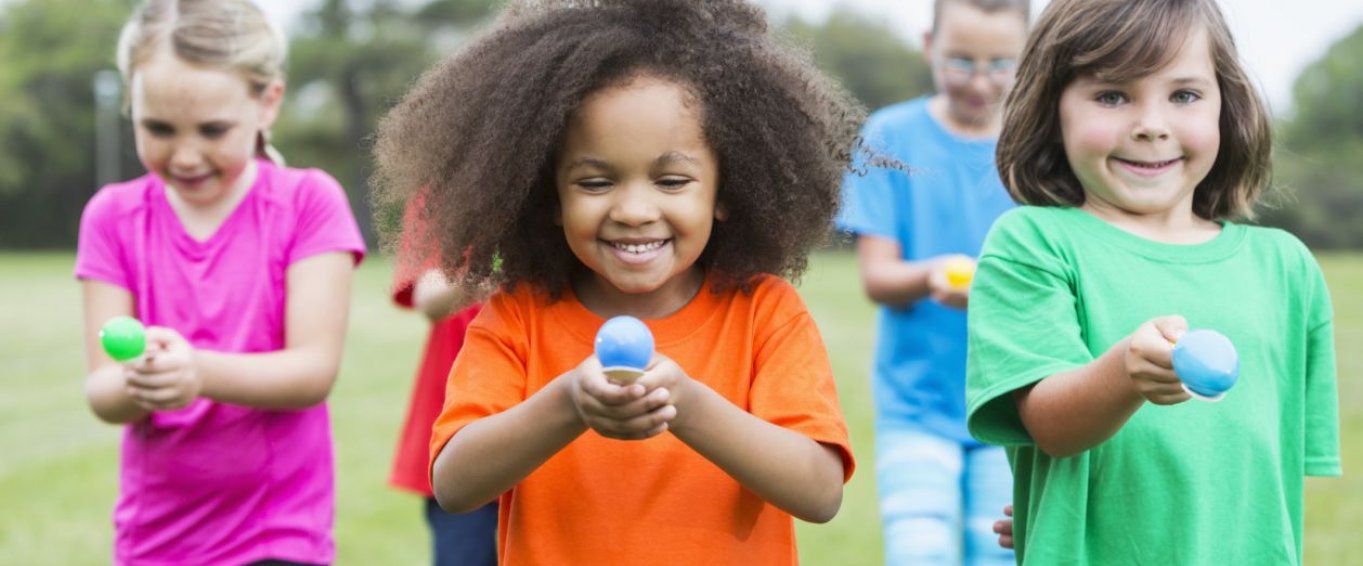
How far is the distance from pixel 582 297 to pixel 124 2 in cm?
8347

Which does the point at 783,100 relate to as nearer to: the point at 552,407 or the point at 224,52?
the point at 552,407

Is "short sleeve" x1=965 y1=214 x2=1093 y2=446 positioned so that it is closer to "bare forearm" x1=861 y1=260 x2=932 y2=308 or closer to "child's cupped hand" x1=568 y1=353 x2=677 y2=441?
"child's cupped hand" x1=568 y1=353 x2=677 y2=441

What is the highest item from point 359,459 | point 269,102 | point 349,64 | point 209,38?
point 349,64

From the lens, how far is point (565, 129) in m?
2.62

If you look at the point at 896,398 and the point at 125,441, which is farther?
the point at 896,398

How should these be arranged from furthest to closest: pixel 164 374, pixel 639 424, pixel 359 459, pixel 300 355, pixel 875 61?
pixel 875 61
pixel 359 459
pixel 300 355
pixel 164 374
pixel 639 424

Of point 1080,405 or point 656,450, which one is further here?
point 656,450

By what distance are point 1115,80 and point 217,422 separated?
2.34 metres

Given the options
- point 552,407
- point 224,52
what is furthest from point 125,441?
point 552,407

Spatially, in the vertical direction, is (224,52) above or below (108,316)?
above

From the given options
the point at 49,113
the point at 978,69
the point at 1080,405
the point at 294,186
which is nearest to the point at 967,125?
the point at 978,69

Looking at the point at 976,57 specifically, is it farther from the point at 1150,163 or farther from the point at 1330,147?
the point at 1330,147

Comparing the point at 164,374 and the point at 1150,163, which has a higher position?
the point at 1150,163

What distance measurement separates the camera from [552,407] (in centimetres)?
232
